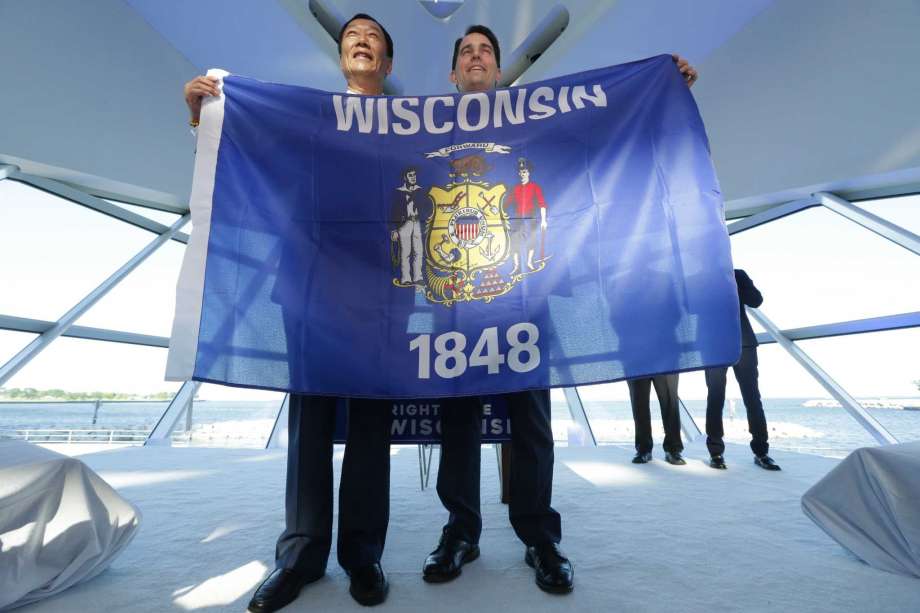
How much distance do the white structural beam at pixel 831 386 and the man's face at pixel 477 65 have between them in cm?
412

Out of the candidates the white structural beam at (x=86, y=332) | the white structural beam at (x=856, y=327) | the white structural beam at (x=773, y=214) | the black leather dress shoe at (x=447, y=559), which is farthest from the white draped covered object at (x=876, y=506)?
the white structural beam at (x=86, y=332)

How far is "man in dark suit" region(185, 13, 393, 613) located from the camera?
1.09 m

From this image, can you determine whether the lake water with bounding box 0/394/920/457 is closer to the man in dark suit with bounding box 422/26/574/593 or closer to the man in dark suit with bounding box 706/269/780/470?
the man in dark suit with bounding box 706/269/780/470

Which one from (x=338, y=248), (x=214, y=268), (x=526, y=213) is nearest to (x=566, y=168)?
(x=526, y=213)

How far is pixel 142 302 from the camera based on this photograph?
5145 mm

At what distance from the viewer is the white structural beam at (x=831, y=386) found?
3.52 metres

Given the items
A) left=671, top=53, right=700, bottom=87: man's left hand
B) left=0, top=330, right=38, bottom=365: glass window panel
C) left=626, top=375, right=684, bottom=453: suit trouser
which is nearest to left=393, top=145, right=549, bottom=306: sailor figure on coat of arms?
left=671, top=53, right=700, bottom=87: man's left hand

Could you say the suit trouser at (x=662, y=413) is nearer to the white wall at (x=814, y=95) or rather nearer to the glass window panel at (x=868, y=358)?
the glass window panel at (x=868, y=358)

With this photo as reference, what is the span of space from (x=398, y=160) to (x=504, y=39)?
478 cm

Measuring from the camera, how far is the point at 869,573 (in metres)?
A: 1.13

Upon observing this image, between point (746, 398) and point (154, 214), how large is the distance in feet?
21.4

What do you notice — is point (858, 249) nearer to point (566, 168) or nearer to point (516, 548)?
point (566, 168)

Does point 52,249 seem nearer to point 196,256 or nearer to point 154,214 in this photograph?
point 154,214

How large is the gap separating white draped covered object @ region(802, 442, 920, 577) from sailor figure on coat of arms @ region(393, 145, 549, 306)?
1131mm
